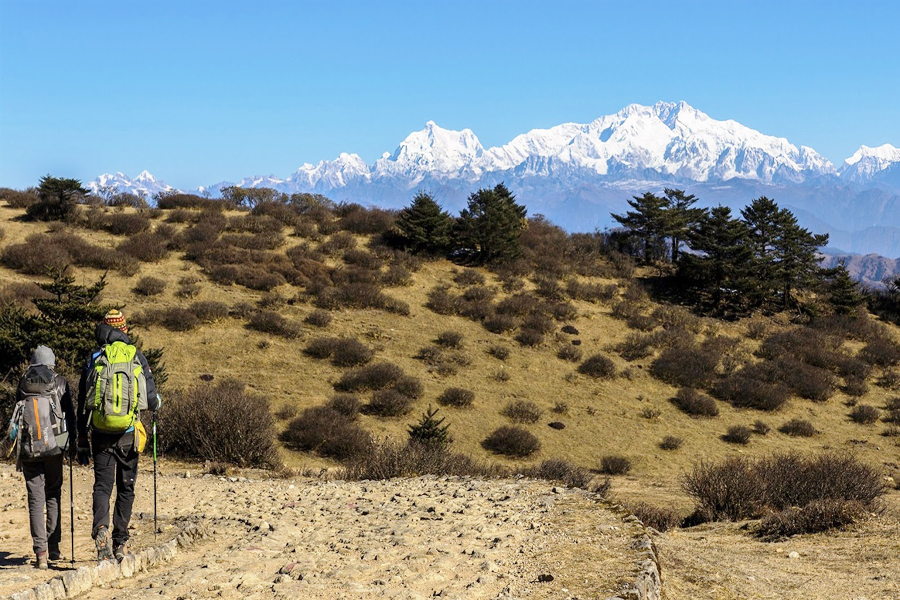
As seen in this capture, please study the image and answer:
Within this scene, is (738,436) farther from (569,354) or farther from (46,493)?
(46,493)

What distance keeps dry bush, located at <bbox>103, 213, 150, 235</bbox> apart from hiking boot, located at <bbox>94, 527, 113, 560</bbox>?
86.2ft

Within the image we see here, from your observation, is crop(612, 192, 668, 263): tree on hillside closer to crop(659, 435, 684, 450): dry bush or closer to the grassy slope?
the grassy slope

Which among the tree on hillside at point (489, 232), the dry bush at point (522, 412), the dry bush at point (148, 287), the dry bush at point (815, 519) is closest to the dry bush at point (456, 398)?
the dry bush at point (522, 412)

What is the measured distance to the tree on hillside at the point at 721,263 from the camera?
105ft

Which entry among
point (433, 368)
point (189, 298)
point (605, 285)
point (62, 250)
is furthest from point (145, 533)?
point (605, 285)

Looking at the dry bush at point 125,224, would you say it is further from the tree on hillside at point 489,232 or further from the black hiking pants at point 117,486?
the black hiking pants at point 117,486

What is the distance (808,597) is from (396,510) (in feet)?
14.0

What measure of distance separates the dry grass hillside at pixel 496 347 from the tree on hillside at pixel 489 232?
1.72 meters

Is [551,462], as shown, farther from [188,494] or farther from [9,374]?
[9,374]

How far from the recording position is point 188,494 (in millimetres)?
7949

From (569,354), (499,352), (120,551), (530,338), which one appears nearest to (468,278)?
(530,338)

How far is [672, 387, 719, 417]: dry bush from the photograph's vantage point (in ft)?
68.0

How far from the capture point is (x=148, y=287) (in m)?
22.4

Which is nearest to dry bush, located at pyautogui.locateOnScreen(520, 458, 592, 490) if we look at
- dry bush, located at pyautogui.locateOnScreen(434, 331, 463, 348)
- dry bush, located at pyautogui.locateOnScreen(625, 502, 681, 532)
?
dry bush, located at pyautogui.locateOnScreen(625, 502, 681, 532)
